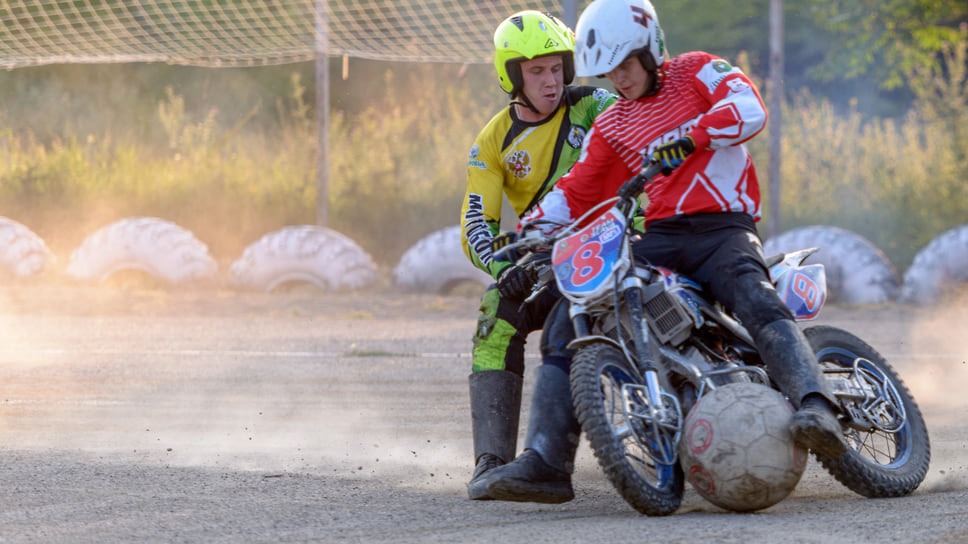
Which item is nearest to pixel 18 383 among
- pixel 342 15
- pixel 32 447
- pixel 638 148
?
pixel 32 447

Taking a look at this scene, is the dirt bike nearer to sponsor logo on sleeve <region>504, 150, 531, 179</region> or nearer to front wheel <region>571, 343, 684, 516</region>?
front wheel <region>571, 343, 684, 516</region>

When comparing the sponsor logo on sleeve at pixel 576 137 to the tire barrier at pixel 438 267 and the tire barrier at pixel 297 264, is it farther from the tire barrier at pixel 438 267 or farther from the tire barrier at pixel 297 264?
the tire barrier at pixel 297 264

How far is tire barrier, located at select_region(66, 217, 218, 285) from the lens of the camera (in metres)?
13.2

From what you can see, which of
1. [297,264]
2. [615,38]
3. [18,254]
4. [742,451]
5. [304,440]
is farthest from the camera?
[18,254]

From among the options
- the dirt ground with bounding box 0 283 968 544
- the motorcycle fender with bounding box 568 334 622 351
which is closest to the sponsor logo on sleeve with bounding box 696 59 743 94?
the motorcycle fender with bounding box 568 334 622 351

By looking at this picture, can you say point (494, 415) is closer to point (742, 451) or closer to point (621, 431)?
point (621, 431)

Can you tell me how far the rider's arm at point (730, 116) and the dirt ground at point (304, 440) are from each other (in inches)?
52.0

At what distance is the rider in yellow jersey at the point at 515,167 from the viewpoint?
4.85 meters

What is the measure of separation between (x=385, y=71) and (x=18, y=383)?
16.4 metres

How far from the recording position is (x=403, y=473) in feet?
16.7

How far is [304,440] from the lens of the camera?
19.3 feet

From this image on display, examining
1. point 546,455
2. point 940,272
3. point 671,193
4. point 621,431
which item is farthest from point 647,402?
point 940,272

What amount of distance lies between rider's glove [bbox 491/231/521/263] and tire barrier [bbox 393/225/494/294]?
8453mm

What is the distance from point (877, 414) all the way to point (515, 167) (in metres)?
1.80
